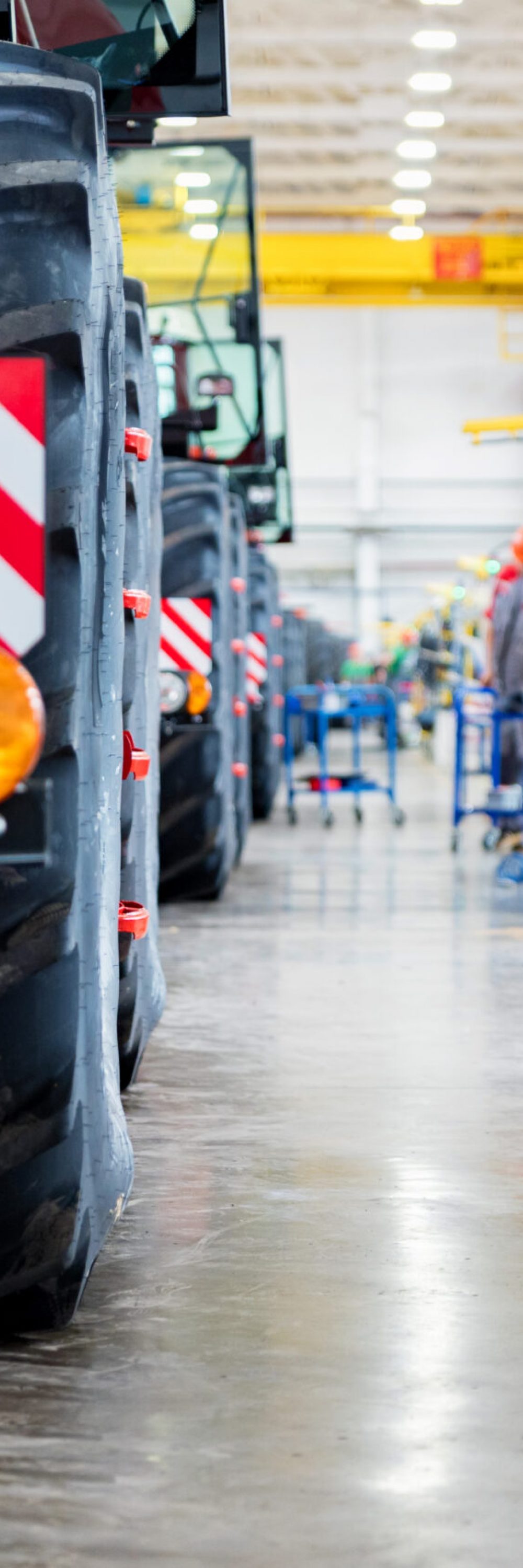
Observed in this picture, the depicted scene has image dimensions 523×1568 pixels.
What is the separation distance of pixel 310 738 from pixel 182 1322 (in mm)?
16590

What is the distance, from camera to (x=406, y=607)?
24.6m

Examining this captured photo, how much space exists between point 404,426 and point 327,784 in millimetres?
14335

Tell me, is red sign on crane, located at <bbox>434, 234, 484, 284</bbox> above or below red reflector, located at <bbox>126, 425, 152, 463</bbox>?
above

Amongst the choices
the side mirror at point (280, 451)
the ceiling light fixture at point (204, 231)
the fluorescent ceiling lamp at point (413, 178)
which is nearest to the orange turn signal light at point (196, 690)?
the ceiling light fixture at point (204, 231)

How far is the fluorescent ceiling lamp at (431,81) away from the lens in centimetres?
1383

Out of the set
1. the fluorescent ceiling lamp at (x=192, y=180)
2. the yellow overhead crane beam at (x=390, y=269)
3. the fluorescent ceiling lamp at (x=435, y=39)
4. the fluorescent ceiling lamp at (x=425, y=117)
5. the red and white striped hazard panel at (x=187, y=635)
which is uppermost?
the fluorescent ceiling lamp at (x=425, y=117)

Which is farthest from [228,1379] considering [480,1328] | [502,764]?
[502,764]

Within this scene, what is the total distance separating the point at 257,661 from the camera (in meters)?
9.62

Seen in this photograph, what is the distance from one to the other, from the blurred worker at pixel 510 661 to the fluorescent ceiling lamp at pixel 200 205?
2.30 meters

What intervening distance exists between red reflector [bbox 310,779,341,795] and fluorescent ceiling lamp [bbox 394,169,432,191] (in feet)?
29.7

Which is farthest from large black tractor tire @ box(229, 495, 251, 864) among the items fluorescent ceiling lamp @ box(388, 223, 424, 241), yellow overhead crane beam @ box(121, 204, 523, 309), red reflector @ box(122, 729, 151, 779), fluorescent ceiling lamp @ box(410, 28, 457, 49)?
fluorescent ceiling lamp @ box(388, 223, 424, 241)

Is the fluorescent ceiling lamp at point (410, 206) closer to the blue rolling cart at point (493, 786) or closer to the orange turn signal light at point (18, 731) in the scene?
the blue rolling cart at point (493, 786)

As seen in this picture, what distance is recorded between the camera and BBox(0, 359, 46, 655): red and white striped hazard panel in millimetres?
1715

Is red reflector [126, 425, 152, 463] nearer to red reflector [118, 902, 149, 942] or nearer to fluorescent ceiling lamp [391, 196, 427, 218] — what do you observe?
red reflector [118, 902, 149, 942]
